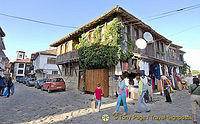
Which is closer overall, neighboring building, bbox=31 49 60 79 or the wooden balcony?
the wooden balcony

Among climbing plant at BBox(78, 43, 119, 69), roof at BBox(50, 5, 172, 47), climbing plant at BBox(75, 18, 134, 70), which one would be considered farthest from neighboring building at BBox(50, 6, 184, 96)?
climbing plant at BBox(78, 43, 119, 69)

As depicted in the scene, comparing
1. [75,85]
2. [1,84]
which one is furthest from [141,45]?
[1,84]

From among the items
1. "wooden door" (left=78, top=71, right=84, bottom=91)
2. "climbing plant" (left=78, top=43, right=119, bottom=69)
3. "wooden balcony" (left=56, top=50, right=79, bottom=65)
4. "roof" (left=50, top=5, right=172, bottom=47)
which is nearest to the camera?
"climbing plant" (left=78, top=43, right=119, bottom=69)

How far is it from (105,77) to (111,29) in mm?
4184

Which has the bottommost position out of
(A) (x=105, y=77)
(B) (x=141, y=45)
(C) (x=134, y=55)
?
(A) (x=105, y=77)

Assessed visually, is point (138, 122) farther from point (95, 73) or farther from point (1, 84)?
point (1, 84)

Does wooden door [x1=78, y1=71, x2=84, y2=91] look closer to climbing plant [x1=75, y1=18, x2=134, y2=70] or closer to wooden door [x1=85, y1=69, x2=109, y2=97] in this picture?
wooden door [x1=85, y1=69, x2=109, y2=97]

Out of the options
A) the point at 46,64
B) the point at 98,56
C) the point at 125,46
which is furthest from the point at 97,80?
the point at 46,64

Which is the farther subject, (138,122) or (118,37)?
(118,37)

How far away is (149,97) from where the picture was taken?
7797 millimetres

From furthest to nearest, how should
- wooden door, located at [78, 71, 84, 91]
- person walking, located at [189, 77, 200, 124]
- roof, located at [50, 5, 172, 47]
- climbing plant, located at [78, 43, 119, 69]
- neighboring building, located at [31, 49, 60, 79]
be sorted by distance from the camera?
neighboring building, located at [31, 49, 60, 79], wooden door, located at [78, 71, 84, 91], roof, located at [50, 5, 172, 47], climbing plant, located at [78, 43, 119, 69], person walking, located at [189, 77, 200, 124]

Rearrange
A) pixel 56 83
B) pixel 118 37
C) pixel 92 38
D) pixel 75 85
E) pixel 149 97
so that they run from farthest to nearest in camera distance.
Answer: pixel 75 85 → pixel 56 83 → pixel 92 38 → pixel 118 37 → pixel 149 97

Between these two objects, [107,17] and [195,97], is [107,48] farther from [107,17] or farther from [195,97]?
[195,97]

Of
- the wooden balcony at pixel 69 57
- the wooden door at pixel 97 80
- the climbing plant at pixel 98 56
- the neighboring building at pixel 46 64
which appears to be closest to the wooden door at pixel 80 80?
the wooden door at pixel 97 80
